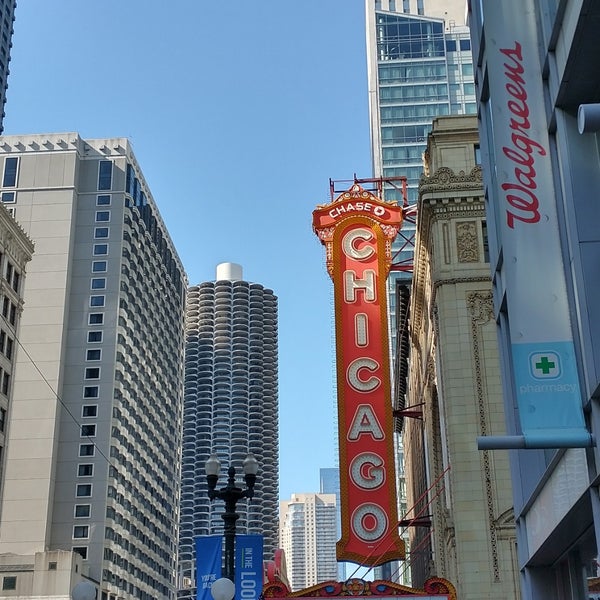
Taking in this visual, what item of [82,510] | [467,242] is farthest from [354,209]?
[82,510]

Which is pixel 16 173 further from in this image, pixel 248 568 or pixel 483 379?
pixel 248 568

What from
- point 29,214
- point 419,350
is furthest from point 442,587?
point 29,214

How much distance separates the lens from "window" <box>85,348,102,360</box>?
375 ft

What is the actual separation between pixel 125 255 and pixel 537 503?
350 feet

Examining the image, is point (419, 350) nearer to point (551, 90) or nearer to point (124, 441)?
point (551, 90)

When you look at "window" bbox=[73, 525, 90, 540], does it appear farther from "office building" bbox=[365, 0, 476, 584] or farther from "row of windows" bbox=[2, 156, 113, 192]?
"office building" bbox=[365, 0, 476, 584]

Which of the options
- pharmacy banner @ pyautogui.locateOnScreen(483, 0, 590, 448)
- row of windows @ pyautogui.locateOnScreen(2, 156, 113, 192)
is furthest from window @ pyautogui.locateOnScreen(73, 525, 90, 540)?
pharmacy banner @ pyautogui.locateOnScreen(483, 0, 590, 448)

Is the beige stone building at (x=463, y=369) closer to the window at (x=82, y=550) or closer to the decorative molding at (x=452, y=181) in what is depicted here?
the decorative molding at (x=452, y=181)

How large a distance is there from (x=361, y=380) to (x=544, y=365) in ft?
94.3

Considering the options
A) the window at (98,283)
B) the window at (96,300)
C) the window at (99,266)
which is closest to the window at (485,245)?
the window at (96,300)

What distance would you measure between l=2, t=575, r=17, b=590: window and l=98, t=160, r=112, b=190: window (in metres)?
49.1

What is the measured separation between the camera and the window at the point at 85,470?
109 m

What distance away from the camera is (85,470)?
10881 centimetres

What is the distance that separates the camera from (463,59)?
17300cm
